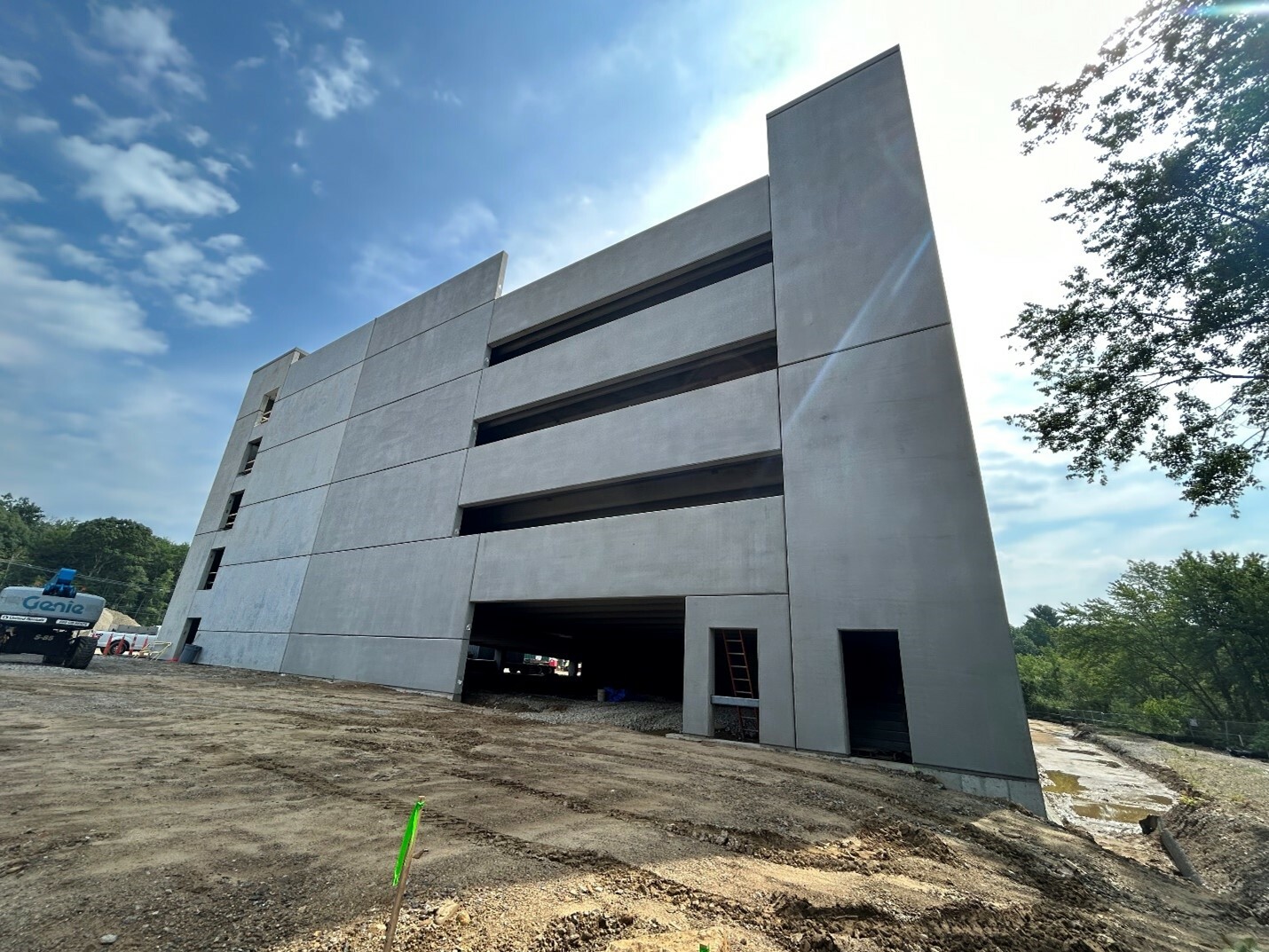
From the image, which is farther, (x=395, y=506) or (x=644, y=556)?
(x=395, y=506)

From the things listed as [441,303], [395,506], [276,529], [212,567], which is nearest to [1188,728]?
[395,506]

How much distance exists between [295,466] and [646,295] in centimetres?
1792

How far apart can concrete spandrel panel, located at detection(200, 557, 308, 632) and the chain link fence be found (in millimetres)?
36140

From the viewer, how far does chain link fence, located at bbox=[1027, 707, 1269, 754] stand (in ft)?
61.9

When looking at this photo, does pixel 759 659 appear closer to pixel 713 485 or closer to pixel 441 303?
pixel 713 485

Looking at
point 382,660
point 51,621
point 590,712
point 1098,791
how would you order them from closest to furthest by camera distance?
point 1098,791
point 590,712
point 51,621
point 382,660

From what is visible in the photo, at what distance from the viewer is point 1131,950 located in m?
3.36

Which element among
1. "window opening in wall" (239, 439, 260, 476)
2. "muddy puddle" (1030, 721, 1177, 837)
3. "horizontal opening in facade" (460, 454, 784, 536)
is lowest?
"muddy puddle" (1030, 721, 1177, 837)

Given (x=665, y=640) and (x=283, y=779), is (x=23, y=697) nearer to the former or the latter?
(x=283, y=779)

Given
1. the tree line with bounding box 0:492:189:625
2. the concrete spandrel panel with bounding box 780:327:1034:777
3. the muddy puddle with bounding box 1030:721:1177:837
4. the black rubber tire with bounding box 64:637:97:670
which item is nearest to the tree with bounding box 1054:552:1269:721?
the muddy puddle with bounding box 1030:721:1177:837

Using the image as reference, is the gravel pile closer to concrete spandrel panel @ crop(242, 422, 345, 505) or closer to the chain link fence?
concrete spandrel panel @ crop(242, 422, 345, 505)

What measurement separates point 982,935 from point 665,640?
57.3ft

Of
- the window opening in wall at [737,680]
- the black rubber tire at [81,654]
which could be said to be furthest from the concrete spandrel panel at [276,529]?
the window opening in wall at [737,680]

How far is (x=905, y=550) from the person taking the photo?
346 inches
